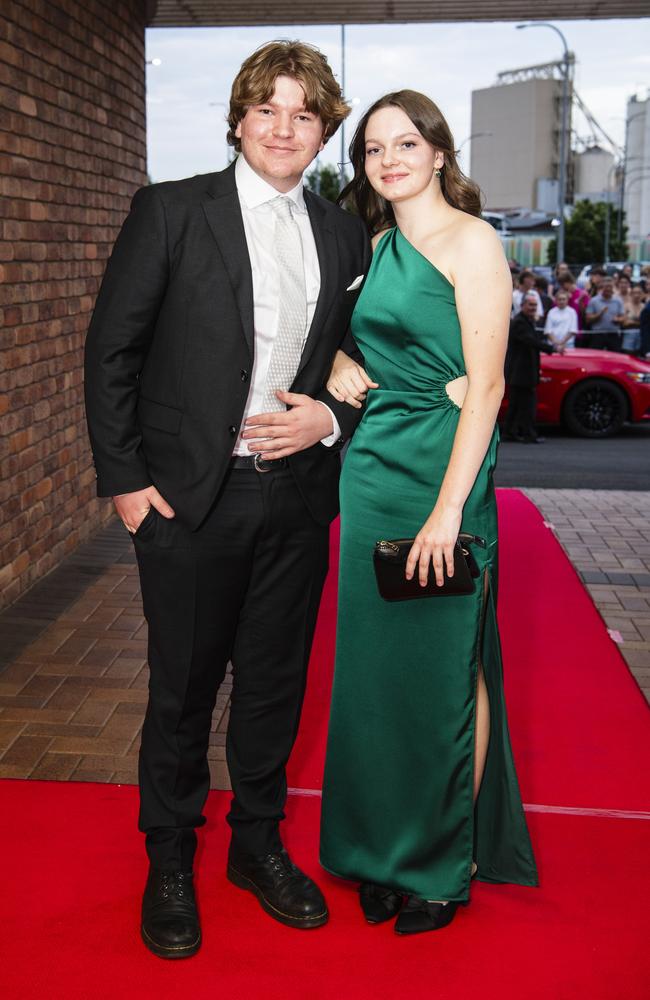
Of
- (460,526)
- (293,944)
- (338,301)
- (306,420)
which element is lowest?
(293,944)

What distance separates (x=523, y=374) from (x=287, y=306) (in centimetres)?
947

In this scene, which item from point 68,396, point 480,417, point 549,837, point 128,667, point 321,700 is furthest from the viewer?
point 68,396

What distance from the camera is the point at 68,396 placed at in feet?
21.1

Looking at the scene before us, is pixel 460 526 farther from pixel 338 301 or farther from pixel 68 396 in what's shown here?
pixel 68 396

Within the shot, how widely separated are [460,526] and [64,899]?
1441 mm

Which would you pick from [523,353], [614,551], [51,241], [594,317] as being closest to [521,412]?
[523,353]

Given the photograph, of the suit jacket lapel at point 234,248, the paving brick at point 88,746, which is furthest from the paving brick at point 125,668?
the suit jacket lapel at point 234,248

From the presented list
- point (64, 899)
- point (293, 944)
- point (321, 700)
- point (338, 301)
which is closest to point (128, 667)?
point (321, 700)

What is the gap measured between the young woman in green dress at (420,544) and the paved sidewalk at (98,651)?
2.99 feet

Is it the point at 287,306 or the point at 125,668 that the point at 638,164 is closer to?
the point at 125,668

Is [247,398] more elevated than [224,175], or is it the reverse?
[224,175]

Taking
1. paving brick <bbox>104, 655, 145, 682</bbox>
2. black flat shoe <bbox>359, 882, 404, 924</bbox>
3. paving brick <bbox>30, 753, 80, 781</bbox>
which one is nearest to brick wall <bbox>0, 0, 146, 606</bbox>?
paving brick <bbox>104, 655, 145, 682</bbox>

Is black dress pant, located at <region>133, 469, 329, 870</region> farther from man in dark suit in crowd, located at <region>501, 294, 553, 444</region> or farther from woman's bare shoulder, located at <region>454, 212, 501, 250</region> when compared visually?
man in dark suit in crowd, located at <region>501, 294, 553, 444</region>

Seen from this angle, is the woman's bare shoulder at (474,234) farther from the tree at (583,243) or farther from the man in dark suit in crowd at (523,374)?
the tree at (583,243)
